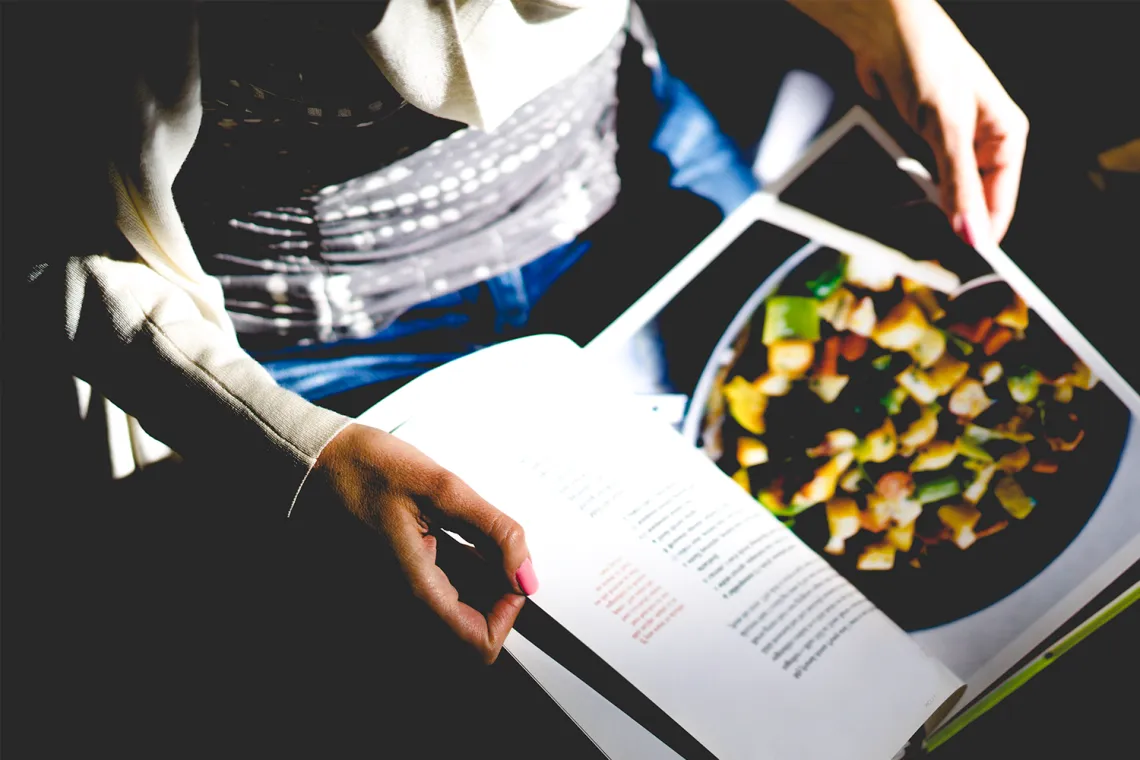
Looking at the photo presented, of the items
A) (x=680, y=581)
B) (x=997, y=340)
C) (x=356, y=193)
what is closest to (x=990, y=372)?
(x=997, y=340)

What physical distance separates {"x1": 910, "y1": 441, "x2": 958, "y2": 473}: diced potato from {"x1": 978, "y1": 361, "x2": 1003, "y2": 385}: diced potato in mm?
63

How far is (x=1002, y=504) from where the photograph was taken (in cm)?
67

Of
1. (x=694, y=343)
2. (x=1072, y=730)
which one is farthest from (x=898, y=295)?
(x=1072, y=730)

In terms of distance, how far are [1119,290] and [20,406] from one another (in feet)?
3.52

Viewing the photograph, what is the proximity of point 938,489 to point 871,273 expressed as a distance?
0.65 feet

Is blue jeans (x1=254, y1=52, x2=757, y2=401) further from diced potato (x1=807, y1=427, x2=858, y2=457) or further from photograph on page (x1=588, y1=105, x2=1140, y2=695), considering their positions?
diced potato (x1=807, y1=427, x2=858, y2=457)

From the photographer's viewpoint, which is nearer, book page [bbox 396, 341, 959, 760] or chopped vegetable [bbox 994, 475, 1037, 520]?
book page [bbox 396, 341, 959, 760]

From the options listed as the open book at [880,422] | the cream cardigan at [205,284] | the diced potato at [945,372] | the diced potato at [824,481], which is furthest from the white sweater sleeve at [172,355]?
the diced potato at [945,372]

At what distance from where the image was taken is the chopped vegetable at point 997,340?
0.67m

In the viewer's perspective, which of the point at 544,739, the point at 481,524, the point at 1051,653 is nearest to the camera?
the point at 481,524

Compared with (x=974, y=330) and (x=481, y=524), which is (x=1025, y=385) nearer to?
(x=974, y=330)

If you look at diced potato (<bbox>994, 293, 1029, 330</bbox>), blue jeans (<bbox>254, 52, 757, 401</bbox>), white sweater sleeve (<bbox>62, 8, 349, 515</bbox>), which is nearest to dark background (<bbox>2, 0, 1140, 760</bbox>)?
blue jeans (<bbox>254, 52, 757, 401</bbox>)

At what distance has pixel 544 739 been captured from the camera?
0.75 meters

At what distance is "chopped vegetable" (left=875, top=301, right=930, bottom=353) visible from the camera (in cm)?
67
